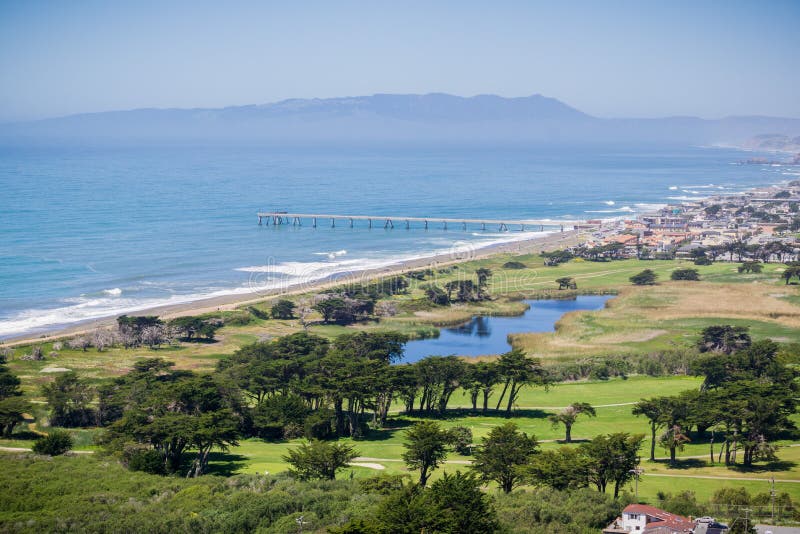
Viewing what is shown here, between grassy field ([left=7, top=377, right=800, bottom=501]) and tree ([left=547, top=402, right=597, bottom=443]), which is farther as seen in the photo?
tree ([left=547, top=402, right=597, bottom=443])

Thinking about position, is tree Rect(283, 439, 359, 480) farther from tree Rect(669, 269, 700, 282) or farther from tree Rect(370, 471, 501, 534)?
tree Rect(669, 269, 700, 282)

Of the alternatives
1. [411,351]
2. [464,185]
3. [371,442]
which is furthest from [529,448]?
[464,185]

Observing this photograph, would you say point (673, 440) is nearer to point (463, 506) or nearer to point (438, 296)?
point (463, 506)

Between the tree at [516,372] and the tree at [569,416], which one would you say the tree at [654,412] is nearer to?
the tree at [569,416]

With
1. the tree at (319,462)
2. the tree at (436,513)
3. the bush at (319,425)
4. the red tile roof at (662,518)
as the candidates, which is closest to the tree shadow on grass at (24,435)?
the bush at (319,425)

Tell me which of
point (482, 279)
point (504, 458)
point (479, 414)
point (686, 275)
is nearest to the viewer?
point (504, 458)

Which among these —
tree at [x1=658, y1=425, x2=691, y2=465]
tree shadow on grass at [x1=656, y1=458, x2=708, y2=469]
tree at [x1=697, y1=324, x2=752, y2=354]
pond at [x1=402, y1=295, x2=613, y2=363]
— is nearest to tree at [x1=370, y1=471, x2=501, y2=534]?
tree at [x1=658, y1=425, x2=691, y2=465]

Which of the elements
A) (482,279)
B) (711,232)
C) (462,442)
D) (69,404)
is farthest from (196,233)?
(462,442)
